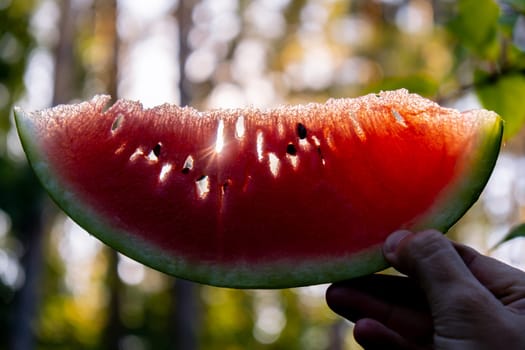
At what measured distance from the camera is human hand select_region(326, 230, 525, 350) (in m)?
0.96

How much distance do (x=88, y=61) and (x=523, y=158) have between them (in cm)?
1123

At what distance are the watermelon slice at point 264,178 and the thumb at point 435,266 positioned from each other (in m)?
0.11

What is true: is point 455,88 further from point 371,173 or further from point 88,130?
point 88,130

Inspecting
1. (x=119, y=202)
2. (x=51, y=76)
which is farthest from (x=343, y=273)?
(x=51, y=76)

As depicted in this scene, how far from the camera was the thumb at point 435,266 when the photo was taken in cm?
99

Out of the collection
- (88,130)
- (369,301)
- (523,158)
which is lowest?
(523,158)

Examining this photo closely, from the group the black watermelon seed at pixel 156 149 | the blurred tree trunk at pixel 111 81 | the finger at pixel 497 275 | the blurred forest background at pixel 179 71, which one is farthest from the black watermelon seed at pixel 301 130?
the blurred tree trunk at pixel 111 81

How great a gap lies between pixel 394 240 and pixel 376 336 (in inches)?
7.0

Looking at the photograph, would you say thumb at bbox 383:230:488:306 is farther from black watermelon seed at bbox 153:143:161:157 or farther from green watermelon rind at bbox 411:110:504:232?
black watermelon seed at bbox 153:143:161:157

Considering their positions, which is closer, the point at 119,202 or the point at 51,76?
the point at 119,202

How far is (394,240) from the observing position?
44.3 inches

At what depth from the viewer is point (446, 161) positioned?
1.24 m

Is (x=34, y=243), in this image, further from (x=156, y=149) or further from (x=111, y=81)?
(x=156, y=149)

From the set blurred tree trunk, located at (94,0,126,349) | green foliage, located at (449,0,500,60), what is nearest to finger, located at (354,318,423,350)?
green foliage, located at (449,0,500,60)
